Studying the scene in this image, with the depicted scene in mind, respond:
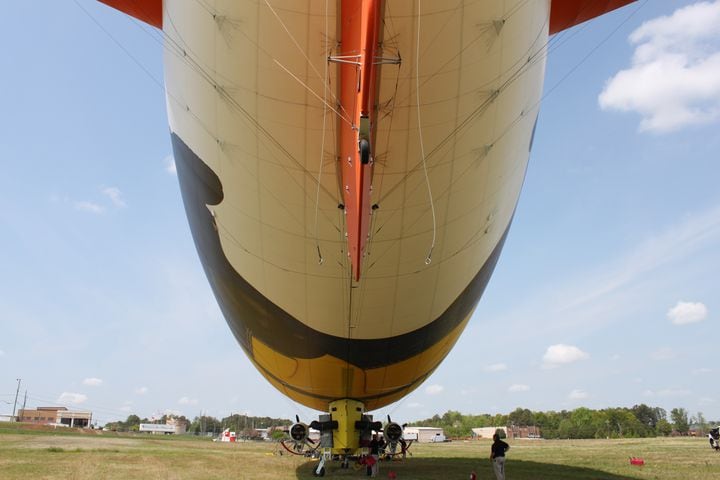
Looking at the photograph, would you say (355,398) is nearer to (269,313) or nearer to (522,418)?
(269,313)

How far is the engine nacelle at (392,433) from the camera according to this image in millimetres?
12109

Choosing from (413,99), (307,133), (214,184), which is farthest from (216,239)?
(413,99)

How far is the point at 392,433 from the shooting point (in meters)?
12.1

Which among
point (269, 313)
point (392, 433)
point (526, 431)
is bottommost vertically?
point (526, 431)

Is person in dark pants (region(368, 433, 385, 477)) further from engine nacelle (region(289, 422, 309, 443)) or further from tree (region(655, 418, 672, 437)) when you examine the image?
tree (region(655, 418, 672, 437))

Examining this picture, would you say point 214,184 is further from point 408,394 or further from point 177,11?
point 408,394

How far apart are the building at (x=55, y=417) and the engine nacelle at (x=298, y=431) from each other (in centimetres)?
12001

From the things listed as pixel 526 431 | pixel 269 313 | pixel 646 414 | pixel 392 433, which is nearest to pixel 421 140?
pixel 269 313

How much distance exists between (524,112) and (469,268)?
320 centimetres

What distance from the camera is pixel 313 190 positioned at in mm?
8195

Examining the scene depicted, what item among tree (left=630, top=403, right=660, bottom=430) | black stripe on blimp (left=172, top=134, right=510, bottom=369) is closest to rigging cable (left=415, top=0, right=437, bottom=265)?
black stripe on blimp (left=172, top=134, right=510, bottom=369)

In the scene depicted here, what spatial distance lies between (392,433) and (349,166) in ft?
24.2

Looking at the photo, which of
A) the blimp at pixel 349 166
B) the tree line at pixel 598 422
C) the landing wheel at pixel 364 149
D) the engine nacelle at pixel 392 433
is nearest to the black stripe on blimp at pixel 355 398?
the blimp at pixel 349 166

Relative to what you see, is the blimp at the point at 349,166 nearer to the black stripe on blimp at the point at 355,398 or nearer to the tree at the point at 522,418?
the black stripe on blimp at the point at 355,398
